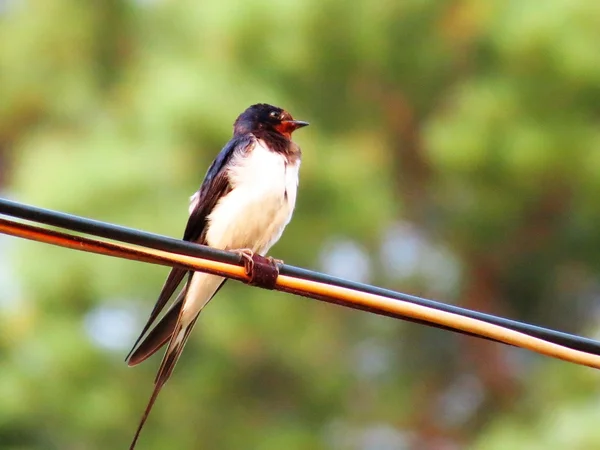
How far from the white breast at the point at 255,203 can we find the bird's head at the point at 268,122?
0.21 m

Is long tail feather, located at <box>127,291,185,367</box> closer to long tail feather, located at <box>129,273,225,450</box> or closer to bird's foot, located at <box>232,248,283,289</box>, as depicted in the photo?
long tail feather, located at <box>129,273,225,450</box>

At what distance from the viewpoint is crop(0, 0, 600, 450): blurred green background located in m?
3.37

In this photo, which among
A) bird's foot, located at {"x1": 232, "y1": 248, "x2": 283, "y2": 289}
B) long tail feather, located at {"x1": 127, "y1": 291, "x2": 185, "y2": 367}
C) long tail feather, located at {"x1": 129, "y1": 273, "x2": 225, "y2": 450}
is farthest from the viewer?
long tail feather, located at {"x1": 129, "y1": 273, "x2": 225, "y2": 450}

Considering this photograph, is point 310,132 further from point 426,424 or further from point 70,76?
point 70,76

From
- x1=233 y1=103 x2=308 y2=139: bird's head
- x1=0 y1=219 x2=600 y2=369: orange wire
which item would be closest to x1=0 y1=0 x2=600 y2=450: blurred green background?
x1=233 y1=103 x2=308 y2=139: bird's head

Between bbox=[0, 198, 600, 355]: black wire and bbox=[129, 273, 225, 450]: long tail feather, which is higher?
bbox=[129, 273, 225, 450]: long tail feather

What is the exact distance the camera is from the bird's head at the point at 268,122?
2.39 meters

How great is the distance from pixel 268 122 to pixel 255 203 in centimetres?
36

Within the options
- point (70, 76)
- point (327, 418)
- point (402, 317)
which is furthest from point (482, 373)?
point (402, 317)

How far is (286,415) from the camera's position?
3.65 m

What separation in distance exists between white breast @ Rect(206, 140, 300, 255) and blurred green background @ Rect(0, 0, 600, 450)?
109cm

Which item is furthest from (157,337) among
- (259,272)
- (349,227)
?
(349,227)

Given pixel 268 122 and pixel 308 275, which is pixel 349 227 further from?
pixel 308 275

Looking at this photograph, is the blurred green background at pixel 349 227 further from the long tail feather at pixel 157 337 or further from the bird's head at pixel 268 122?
the long tail feather at pixel 157 337
